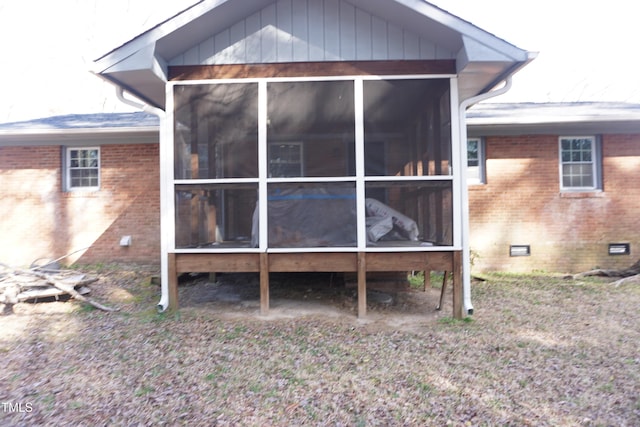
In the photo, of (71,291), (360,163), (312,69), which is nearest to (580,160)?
(360,163)

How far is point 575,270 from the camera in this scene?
8516 mm

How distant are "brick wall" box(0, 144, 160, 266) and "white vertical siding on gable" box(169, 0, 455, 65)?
4.32 metres

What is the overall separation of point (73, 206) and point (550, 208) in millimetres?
10155

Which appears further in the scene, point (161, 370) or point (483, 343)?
point (483, 343)

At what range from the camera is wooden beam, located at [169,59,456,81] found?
537cm

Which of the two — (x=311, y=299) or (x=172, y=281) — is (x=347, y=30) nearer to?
(x=311, y=299)

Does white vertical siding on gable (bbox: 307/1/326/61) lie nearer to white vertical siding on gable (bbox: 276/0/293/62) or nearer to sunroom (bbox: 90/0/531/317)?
sunroom (bbox: 90/0/531/317)

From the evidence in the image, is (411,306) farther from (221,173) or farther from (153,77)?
(153,77)

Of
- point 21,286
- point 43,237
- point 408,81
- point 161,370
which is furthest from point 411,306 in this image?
point 43,237

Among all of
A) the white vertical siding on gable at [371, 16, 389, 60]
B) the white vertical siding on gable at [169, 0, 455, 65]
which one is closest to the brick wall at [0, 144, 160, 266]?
the white vertical siding on gable at [169, 0, 455, 65]

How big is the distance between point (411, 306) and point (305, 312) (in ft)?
5.22

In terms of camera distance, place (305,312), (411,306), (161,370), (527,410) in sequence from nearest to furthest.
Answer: (527,410), (161,370), (305,312), (411,306)

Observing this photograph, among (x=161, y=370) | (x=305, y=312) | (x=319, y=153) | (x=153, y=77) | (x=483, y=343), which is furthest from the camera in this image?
(x=319, y=153)

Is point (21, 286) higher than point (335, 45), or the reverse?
point (335, 45)
